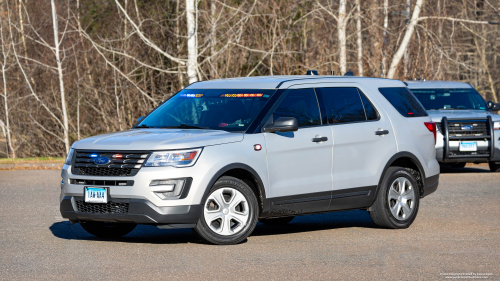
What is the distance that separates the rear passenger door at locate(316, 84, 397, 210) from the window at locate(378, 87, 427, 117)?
0.40 metres

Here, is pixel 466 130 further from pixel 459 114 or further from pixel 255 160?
pixel 255 160

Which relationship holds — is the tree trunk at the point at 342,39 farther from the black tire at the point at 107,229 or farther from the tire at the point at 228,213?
the tire at the point at 228,213

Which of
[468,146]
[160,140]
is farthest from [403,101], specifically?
[468,146]

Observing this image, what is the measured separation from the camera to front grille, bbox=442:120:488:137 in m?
16.0

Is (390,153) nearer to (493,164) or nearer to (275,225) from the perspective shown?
(275,225)

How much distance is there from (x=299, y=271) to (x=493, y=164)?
38.8 ft

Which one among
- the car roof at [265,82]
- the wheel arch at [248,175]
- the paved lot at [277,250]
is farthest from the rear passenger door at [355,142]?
the wheel arch at [248,175]

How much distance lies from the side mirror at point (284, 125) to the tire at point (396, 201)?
1.80 m

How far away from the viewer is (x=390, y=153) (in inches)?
362

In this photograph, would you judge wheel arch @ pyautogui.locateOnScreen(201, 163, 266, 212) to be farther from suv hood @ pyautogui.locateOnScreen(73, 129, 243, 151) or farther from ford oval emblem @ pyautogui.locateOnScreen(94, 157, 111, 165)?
ford oval emblem @ pyautogui.locateOnScreen(94, 157, 111, 165)

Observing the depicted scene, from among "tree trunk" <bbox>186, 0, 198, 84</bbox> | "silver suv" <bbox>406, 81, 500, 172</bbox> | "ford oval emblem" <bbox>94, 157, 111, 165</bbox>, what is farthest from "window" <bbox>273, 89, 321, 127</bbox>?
"tree trunk" <bbox>186, 0, 198, 84</bbox>

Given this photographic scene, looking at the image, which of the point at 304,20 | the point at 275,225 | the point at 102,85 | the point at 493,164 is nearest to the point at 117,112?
the point at 102,85

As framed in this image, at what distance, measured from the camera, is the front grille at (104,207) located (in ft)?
24.4

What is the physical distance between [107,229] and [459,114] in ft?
33.1
